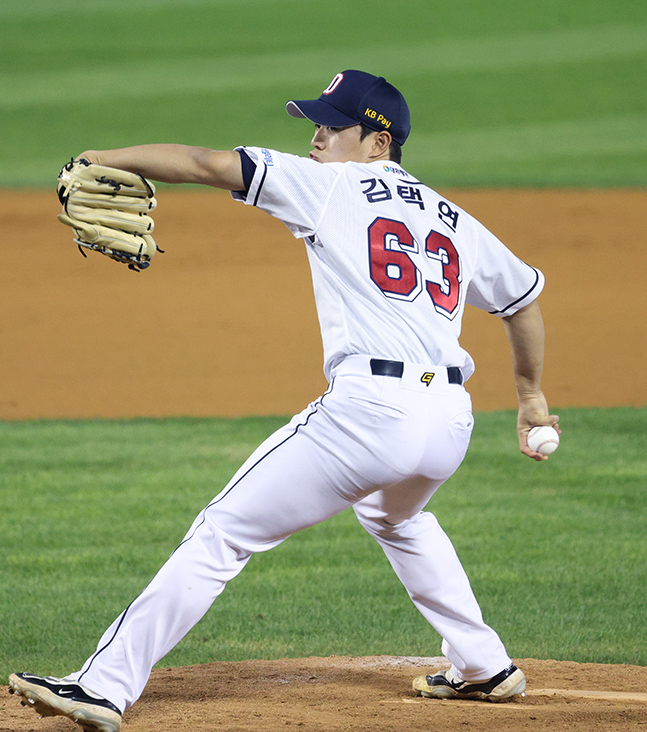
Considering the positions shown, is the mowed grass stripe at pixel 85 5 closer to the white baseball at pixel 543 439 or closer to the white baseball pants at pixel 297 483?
the white baseball at pixel 543 439

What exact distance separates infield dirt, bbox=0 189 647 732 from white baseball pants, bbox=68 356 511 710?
13.0 inches

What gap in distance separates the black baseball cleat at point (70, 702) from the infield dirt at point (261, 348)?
281 mm

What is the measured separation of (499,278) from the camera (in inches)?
136

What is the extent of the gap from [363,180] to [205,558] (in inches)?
45.0

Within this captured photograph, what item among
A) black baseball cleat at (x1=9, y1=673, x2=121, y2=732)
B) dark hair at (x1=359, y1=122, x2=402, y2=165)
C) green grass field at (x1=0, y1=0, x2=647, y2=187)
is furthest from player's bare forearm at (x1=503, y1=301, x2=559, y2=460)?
green grass field at (x1=0, y1=0, x2=647, y2=187)

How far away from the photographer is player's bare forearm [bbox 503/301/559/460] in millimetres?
3594

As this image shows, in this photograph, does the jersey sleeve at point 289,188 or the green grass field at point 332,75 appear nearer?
the jersey sleeve at point 289,188

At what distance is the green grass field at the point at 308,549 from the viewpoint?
4.44 meters

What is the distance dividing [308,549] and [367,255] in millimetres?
2821

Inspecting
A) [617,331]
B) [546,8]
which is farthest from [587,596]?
[546,8]

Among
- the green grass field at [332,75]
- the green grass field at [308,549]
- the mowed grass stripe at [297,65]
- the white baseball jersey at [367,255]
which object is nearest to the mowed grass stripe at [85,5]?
the green grass field at [332,75]

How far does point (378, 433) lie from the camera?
3012 mm

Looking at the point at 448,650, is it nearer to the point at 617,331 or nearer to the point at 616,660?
the point at 616,660

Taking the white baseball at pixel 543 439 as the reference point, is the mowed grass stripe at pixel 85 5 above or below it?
above
